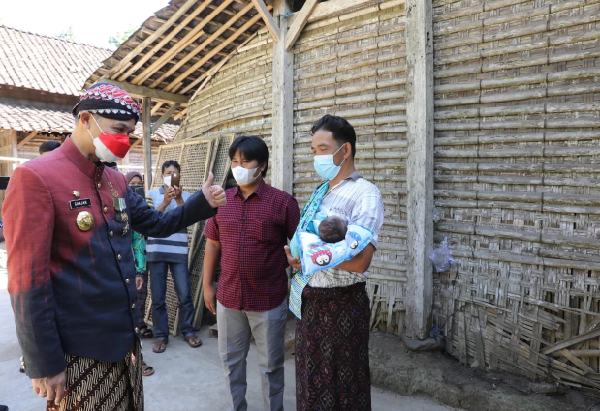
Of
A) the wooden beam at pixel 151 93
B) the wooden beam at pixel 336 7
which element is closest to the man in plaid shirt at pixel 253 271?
the wooden beam at pixel 336 7

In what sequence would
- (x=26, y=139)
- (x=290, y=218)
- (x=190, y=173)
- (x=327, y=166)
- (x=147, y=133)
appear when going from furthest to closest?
(x=26, y=139)
(x=147, y=133)
(x=190, y=173)
(x=290, y=218)
(x=327, y=166)

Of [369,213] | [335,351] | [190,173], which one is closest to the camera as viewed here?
[369,213]

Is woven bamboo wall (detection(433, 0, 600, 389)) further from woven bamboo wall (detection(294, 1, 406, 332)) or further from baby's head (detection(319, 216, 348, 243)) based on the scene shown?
baby's head (detection(319, 216, 348, 243))

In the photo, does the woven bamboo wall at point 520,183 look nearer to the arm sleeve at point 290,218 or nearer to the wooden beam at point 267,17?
the arm sleeve at point 290,218

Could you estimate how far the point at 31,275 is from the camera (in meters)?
1.45

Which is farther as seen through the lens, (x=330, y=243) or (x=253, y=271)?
(x=253, y=271)

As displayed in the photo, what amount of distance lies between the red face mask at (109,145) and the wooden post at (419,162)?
2416 mm

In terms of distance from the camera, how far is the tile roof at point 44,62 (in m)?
12.7

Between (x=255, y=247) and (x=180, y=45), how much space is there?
3.65 meters

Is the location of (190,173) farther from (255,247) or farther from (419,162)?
(419,162)

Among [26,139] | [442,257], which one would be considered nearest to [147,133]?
[442,257]

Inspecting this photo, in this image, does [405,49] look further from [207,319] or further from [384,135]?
[207,319]

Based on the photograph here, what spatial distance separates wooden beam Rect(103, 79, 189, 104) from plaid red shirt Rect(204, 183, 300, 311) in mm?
4159

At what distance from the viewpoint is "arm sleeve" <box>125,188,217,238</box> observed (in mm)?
2090
